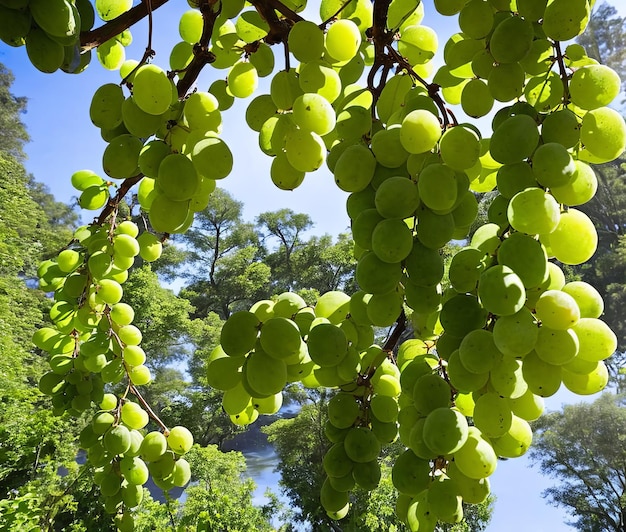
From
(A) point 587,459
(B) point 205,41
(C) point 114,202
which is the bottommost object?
(B) point 205,41

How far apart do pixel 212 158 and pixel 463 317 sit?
24cm

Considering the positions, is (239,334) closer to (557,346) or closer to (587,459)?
(557,346)

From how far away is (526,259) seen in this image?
298 mm

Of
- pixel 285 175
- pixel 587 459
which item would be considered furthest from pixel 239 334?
pixel 587 459

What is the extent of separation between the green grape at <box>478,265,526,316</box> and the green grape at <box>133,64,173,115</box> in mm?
290

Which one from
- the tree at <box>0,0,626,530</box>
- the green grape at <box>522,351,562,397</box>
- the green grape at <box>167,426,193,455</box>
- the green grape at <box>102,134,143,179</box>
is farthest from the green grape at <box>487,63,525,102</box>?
the green grape at <box>167,426,193,455</box>

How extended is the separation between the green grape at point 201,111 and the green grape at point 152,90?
0.11ft

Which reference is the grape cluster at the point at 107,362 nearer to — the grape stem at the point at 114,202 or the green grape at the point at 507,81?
the grape stem at the point at 114,202

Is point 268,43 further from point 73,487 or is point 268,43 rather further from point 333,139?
point 73,487

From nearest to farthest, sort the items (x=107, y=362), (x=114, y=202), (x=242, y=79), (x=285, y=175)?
(x=285, y=175) < (x=242, y=79) < (x=114, y=202) < (x=107, y=362)

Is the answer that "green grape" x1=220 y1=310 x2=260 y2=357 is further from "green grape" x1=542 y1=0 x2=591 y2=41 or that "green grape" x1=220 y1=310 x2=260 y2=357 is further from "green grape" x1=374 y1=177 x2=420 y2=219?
"green grape" x1=542 y1=0 x2=591 y2=41

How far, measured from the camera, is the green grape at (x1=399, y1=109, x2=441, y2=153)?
35 centimetres

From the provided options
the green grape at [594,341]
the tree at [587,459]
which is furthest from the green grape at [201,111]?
the tree at [587,459]

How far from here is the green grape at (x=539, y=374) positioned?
0.98ft
